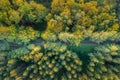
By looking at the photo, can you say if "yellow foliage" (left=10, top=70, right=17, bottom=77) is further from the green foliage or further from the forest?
the green foliage

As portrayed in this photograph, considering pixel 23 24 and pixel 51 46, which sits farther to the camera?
pixel 23 24

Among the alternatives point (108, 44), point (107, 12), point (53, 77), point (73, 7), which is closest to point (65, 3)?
point (73, 7)

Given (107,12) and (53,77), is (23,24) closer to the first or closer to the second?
(53,77)

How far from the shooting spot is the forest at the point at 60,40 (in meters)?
18.4

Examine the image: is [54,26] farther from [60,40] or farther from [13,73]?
[13,73]

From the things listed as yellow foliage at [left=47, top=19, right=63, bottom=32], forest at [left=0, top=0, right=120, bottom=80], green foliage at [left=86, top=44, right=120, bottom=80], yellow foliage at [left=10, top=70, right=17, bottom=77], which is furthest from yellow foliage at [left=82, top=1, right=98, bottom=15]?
yellow foliage at [left=10, top=70, right=17, bottom=77]

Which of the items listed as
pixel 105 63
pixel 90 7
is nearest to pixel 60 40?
pixel 90 7

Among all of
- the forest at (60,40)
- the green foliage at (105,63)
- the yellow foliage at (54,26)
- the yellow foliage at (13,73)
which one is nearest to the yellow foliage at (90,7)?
the forest at (60,40)

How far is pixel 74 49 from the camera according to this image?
19703 mm

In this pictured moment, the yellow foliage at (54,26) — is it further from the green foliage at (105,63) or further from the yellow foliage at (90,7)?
the green foliage at (105,63)

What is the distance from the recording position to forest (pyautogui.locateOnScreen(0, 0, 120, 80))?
18.4 m

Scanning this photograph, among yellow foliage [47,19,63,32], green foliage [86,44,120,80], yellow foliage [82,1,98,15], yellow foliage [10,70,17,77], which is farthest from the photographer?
yellow foliage [82,1,98,15]

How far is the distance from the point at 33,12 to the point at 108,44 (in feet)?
23.9

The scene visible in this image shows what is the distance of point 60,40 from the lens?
1919 centimetres
